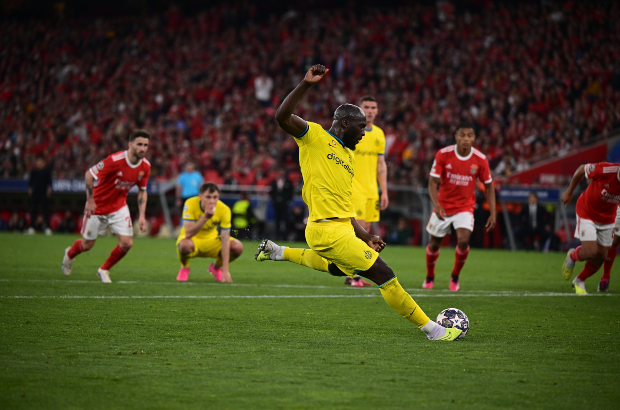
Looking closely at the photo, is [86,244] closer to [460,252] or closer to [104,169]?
[104,169]

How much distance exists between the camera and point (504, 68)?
2473cm

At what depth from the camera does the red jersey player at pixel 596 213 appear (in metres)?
9.31

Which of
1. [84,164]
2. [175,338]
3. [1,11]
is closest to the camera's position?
[175,338]

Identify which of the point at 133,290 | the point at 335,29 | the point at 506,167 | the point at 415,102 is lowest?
the point at 133,290

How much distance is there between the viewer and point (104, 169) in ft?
32.7

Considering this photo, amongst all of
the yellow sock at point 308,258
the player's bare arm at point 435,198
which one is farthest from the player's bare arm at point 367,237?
the player's bare arm at point 435,198

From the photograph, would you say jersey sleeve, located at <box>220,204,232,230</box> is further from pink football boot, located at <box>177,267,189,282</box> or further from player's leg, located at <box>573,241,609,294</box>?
player's leg, located at <box>573,241,609,294</box>

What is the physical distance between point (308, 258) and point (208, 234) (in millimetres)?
4395

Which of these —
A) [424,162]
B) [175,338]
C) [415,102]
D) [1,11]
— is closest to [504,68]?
[415,102]

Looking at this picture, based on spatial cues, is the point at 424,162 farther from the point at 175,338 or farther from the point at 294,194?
the point at 175,338

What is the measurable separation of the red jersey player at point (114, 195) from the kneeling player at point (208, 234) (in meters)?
0.75

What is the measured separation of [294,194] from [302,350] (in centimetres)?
1595

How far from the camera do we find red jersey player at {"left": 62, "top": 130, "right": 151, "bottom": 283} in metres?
9.95

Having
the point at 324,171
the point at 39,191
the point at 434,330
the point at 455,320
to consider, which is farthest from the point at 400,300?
the point at 39,191
